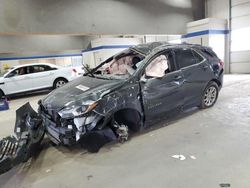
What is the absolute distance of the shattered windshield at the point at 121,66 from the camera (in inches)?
137

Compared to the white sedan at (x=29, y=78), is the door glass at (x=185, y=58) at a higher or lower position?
higher

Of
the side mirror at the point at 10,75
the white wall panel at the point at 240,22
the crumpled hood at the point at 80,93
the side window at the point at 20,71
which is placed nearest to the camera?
the crumpled hood at the point at 80,93

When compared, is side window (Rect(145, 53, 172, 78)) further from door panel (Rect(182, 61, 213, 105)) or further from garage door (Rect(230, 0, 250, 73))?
garage door (Rect(230, 0, 250, 73))

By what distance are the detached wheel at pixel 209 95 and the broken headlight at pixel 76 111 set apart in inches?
99.6

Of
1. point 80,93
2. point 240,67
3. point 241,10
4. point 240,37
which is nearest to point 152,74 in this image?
point 80,93

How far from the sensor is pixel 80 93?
300cm

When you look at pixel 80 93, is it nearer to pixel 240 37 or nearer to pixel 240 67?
pixel 240 67

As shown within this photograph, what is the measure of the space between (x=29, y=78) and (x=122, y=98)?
600 centimetres

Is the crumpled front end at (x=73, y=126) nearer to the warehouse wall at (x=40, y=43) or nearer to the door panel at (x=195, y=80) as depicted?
the door panel at (x=195, y=80)

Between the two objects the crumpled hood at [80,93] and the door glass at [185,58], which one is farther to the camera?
the door glass at [185,58]

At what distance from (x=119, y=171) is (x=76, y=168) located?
1.79ft

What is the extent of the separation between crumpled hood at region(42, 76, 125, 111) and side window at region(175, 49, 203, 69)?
1.27 meters

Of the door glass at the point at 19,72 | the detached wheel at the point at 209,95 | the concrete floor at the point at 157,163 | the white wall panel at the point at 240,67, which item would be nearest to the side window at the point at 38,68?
the door glass at the point at 19,72

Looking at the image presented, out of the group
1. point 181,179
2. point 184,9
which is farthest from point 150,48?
point 184,9
